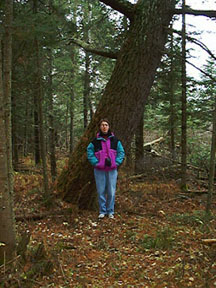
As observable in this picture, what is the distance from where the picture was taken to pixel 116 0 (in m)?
6.73

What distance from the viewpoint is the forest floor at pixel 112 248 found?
12.3 ft

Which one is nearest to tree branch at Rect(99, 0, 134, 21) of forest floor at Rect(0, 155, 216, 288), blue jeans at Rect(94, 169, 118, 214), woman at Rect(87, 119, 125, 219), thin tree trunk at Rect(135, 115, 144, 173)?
woman at Rect(87, 119, 125, 219)

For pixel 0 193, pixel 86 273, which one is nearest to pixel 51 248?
pixel 86 273

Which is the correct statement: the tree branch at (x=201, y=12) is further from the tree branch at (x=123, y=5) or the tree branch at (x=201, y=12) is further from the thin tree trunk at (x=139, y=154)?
the thin tree trunk at (x=139, y=154)

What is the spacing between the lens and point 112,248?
16.5 ft

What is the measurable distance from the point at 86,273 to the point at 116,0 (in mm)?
5750

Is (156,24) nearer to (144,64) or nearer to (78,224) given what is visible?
(144,64)

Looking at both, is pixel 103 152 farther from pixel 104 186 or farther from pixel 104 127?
pixel 104 186

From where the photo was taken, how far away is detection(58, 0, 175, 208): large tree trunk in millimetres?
6703

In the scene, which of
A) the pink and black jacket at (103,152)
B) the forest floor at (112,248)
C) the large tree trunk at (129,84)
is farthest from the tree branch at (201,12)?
the forest floor at (112,248)

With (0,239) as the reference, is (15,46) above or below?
above

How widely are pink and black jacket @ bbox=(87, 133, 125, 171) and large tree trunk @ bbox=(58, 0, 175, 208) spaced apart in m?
0.44

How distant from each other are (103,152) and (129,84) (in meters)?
1.68

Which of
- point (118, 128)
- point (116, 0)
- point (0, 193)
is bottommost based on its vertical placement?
point (0, 193)
